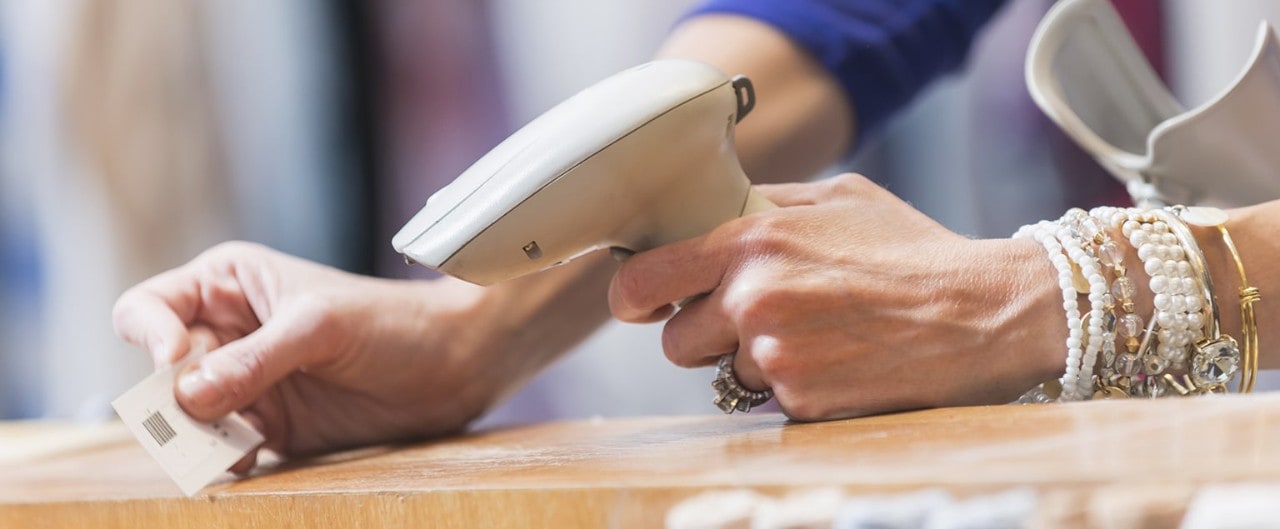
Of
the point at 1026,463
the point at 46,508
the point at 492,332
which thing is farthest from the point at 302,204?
the point at 1026,463

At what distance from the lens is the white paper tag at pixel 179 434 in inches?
20.4

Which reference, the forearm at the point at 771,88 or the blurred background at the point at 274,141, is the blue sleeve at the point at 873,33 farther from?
the blurred background at the point at 274,141

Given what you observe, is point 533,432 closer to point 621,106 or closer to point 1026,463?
Answer: point 621,106

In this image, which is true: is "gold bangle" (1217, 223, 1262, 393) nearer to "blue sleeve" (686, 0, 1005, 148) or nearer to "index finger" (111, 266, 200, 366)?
"blue sleeve" (686, 0, 1005, 148)

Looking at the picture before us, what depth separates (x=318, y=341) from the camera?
24.9 inches

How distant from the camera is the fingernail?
57 cm

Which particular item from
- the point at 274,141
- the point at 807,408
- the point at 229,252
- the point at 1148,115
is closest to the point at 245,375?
the point at 229,252

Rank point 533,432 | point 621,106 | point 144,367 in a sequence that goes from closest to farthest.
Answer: point 621,106 < point 533,432 < point 144,367

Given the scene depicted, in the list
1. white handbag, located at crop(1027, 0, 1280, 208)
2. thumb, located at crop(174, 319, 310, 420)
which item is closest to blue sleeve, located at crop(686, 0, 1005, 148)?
white handbag, located at crop(1027, 0, 1280, 208)

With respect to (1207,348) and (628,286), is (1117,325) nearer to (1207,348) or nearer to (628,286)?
(1207,348)

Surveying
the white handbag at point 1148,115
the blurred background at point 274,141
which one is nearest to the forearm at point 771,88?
the white handbag at point 1148,115

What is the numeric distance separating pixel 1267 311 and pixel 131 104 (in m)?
1.32

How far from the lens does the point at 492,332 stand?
749 millimetres

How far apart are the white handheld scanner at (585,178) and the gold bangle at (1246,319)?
24 cm
